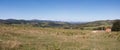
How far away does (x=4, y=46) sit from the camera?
16.2 metres

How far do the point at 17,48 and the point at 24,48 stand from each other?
62 cm

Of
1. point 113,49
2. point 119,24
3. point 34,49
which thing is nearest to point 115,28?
point 119,24

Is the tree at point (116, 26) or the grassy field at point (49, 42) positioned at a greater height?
the grassy field at point (49, 42)

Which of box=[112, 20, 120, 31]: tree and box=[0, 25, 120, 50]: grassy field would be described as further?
box=[112, 20, 120, 31]: tree

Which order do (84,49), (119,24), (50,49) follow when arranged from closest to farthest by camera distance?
1. (50,49)
2. (84,49)
3. (119,24)

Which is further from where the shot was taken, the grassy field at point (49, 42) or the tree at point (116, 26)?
the tree at point (116, 26)

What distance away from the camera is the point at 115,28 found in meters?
77.8

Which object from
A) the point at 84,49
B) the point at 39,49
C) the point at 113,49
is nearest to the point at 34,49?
the point at 39,49

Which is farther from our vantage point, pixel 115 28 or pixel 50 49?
pixel 115 28

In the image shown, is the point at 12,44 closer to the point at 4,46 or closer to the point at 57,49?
the point at 4,46

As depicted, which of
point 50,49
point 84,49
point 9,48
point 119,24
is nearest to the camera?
point 9,48

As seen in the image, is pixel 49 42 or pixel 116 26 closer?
pixel 49 42

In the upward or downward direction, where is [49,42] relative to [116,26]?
upward

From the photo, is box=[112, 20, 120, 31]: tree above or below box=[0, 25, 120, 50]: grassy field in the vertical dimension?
below
